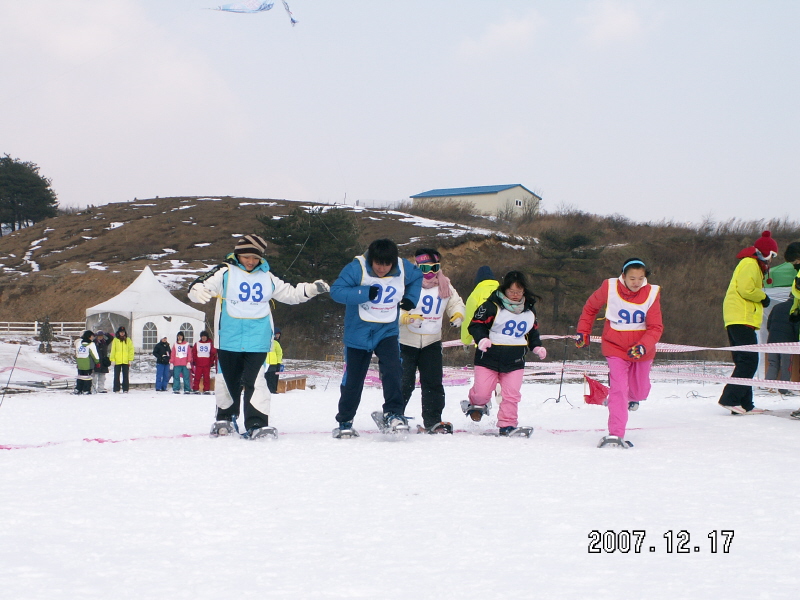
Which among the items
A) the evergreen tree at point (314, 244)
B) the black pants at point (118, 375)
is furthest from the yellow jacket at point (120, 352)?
the evergreen tree at point (314, 244)

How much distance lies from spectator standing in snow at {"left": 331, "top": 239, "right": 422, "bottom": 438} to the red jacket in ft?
5.08

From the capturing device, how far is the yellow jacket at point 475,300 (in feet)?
25.3

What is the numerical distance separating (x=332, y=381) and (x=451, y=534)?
18254 mm

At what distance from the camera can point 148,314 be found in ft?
95.8

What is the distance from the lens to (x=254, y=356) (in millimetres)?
6809

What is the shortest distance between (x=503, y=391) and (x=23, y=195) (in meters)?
78.0

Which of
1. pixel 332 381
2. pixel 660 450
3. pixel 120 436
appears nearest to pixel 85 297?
pixel 332 381

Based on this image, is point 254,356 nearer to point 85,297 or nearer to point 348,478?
point 348,478

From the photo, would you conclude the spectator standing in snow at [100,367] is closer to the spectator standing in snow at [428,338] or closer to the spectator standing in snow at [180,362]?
the spectator standing in snow at [180,362]

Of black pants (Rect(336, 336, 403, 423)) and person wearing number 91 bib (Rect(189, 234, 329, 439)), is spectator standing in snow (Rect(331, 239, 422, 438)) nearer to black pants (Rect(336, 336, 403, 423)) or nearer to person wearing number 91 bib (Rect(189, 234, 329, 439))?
black pants (Rect(336, 336, 403, 423))

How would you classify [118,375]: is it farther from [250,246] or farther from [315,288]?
[315,288]

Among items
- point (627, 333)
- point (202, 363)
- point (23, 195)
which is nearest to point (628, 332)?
point (627, 333)

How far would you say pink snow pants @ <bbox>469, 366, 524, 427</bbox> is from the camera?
23.2ft

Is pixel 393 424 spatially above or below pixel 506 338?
below
